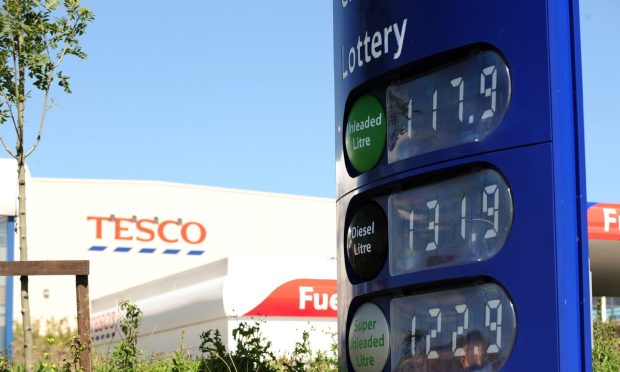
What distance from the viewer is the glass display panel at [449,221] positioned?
5.10 meters

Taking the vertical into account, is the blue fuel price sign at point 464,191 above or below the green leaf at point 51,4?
below

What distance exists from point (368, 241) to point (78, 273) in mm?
3628

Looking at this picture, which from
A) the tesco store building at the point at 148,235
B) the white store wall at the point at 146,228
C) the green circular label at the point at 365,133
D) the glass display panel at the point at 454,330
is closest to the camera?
the glass display panel at the point at 454,330

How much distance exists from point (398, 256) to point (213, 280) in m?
21.7

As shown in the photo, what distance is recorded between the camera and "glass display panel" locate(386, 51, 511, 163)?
516cm

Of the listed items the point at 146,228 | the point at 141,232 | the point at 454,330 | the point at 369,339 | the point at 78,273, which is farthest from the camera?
the point at 146,228

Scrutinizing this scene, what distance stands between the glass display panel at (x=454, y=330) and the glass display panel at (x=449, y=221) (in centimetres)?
16

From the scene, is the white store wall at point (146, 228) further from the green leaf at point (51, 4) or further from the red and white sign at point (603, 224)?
the red and white sign at point (603, 224)

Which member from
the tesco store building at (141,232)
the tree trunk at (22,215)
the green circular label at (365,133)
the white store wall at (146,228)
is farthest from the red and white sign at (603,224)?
the white store wall at (146,228)

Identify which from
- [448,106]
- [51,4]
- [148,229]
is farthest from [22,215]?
[148,229]

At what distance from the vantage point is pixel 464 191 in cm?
528

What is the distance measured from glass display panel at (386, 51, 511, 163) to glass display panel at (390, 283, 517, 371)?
72 cm

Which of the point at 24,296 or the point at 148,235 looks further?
the point at 148,235

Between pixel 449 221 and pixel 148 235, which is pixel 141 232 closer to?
pixel 148 235
